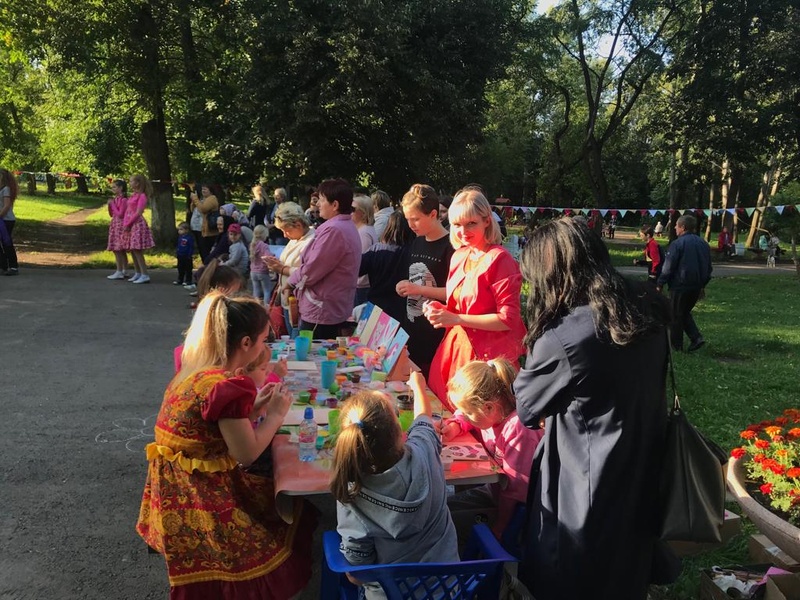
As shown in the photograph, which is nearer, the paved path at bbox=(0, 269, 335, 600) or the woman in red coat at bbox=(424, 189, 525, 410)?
the paved path at bbox=(0, 269, 335, 600)

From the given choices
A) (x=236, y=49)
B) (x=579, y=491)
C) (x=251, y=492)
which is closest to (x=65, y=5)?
(x=236, y=49)

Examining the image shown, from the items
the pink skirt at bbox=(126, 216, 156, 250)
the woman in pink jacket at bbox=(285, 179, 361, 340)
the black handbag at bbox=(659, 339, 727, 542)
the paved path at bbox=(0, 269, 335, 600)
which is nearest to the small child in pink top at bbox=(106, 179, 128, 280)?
the pink skirt at bbox=(126, 216, 156, 250)

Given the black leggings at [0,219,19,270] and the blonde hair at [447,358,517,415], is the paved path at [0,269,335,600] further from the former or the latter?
the black leggings at [0,219,19,270]

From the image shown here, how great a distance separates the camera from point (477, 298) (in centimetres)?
314

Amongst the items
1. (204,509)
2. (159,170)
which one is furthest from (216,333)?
(159,170)

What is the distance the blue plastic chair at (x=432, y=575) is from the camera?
1877 millimetres

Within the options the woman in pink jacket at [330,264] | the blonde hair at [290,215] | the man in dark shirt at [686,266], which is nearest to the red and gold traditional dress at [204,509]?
the woman in pink jacket at [330,264]

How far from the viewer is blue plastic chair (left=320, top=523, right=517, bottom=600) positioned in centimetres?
188

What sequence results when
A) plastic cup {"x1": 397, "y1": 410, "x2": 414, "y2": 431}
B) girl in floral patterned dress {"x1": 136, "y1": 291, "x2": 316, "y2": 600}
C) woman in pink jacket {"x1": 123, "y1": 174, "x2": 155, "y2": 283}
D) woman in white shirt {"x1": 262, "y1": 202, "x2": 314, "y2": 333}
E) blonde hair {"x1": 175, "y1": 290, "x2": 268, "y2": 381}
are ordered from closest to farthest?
girl in floral patterned dress {"x1": 136, "y1": 291, "x2": 316, "y2": 600}, blonde hair {"x1": 175, "y1": 290, "x2": 268, "y2": 381}, plastic cup {"x1": 397, "y1": 410, "x2": 414, "y2": 431}, woman in white shirt {"x1": 262, "y1": 202, "x2": 314, "y2": 333}, woman in pink jacket {"x1": 123, "y1": 174, "x2": 155, "y2": 283}

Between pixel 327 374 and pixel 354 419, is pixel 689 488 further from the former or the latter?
pixel 327 374

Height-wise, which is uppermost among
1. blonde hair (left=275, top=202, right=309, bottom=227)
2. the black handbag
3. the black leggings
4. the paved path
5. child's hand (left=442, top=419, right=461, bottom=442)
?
blonde hair (left=275, top=202, right=309, bottom=227)

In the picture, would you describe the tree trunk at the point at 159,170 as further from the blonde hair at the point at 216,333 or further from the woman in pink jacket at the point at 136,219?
the blonde hair at the point at 216,333

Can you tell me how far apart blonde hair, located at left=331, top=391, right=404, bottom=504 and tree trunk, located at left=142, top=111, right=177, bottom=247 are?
13.7 meters

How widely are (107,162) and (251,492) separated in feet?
59.7
